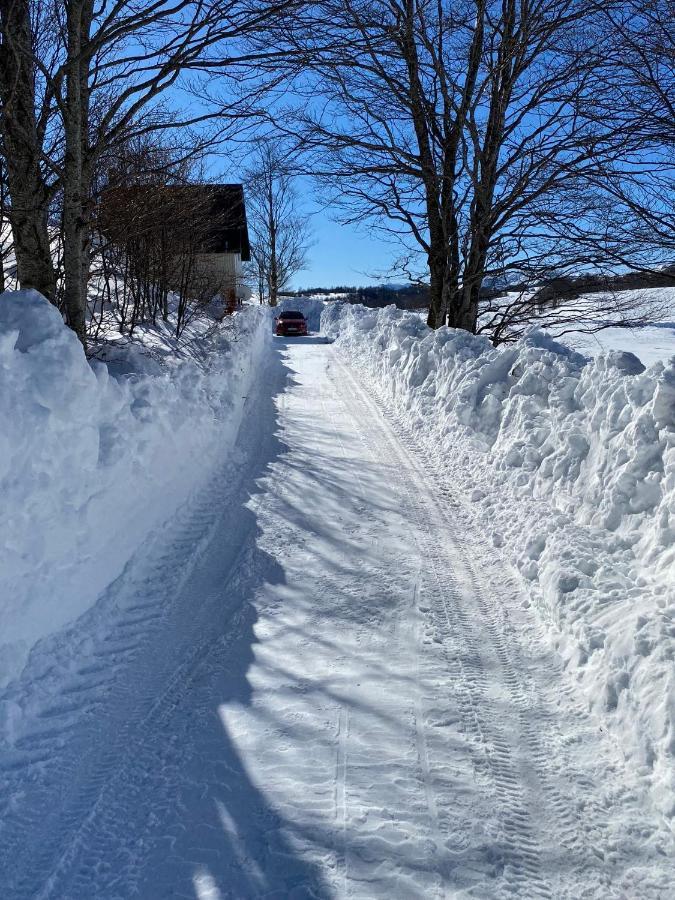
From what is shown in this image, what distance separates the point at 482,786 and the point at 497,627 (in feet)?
4.92

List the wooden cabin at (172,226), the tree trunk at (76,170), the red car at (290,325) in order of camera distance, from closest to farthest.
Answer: the tree trunk at (76,170), the wooden cabin at (172,226), the red car at (290,325)

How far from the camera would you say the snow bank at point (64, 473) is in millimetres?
3898

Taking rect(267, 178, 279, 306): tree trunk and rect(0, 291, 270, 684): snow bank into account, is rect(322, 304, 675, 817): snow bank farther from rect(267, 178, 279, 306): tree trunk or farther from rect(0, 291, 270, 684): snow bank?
rect(267, 178, 279, 306): tree trunk

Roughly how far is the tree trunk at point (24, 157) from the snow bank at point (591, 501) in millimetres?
5507

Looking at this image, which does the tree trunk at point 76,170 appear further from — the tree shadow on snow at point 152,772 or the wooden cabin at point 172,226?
the tree shadow on snow at point 152,772

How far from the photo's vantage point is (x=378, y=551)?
5.54 metres

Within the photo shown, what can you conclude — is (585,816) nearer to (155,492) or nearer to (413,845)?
(413,845)

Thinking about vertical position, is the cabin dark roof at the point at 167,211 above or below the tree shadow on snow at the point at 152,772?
above

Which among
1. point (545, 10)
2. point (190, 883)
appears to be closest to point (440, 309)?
point (545, 10)

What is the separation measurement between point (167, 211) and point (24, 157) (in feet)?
15.4

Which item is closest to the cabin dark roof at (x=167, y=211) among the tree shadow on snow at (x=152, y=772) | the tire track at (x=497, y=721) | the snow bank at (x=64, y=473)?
the snow bank at (x=64, y=473)

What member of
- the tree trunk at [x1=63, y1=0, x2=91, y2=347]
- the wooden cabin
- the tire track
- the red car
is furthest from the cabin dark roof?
the red car

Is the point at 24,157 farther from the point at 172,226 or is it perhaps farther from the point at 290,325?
the point at 290,325

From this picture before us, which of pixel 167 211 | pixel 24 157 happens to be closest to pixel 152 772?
pixel 24 157
